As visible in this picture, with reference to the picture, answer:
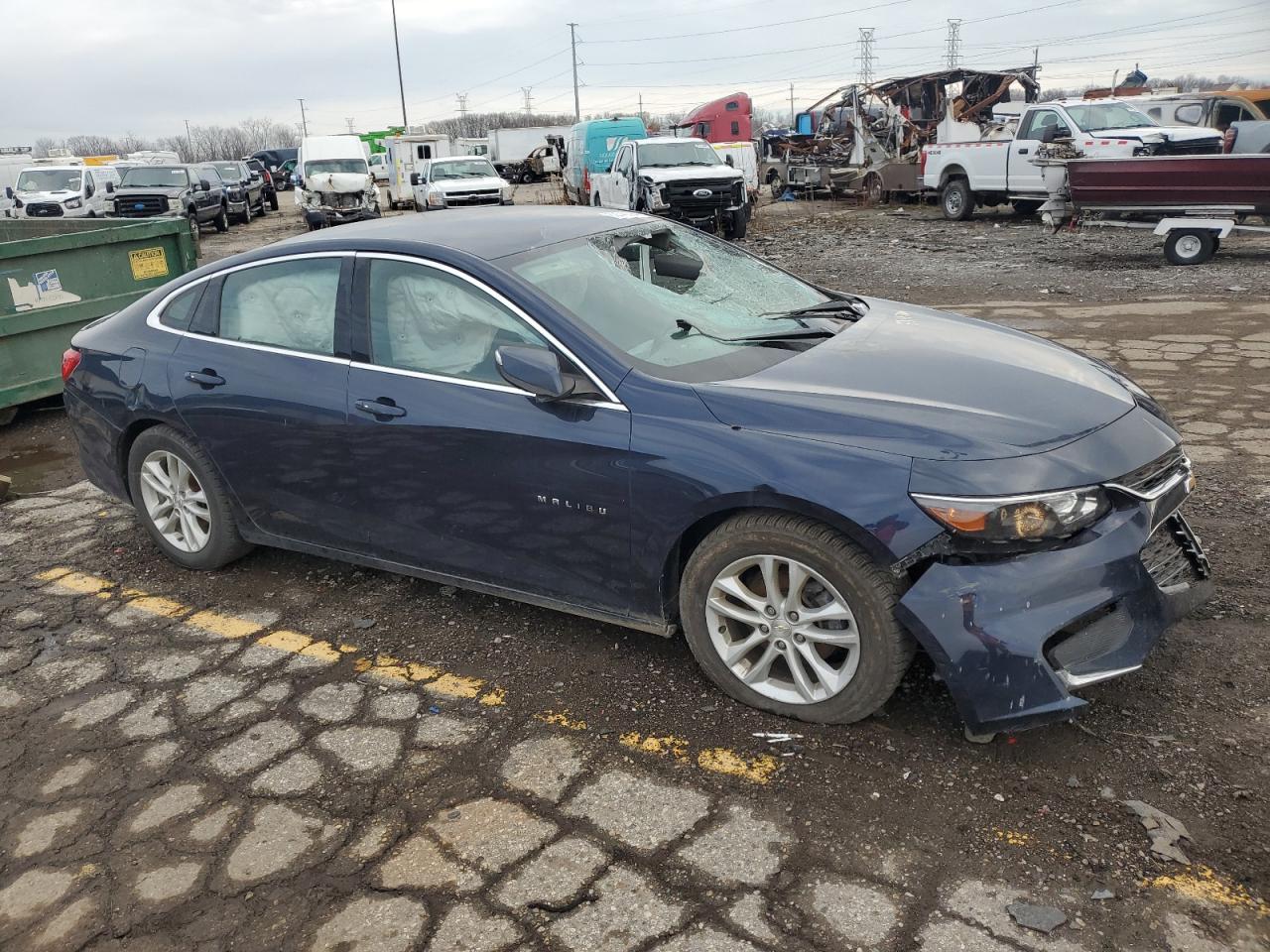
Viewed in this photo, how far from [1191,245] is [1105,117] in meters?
5.42

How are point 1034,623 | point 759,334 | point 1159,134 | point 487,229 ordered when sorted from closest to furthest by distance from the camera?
point 1034,623, point 759,334, point 487,229, point 1159,134

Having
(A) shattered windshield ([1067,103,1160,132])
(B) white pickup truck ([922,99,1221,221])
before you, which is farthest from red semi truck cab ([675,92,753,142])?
(A) shattered windshield ([1067,103,1160,132])

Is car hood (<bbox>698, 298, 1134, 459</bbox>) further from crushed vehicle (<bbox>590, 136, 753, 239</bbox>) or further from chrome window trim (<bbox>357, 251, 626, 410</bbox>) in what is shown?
crushed vehicle (<bbox>590, 136, 753, 239</bbox>)

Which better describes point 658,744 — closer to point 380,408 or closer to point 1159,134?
point 380,408

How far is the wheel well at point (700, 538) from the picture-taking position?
9.52 feet

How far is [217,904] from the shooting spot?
2586 mm

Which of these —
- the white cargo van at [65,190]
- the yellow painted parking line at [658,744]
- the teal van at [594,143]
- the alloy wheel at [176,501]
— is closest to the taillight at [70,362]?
the alloy wheel at [176,501]

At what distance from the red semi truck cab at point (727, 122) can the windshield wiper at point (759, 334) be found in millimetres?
38047

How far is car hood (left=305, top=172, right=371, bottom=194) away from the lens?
25.5m

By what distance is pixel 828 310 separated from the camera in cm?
412

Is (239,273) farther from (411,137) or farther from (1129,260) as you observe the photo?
(411,137)

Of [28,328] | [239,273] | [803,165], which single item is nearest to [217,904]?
[239,273]

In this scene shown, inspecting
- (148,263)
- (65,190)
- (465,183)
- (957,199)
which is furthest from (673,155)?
(65,190)

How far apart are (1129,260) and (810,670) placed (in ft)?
39.8
